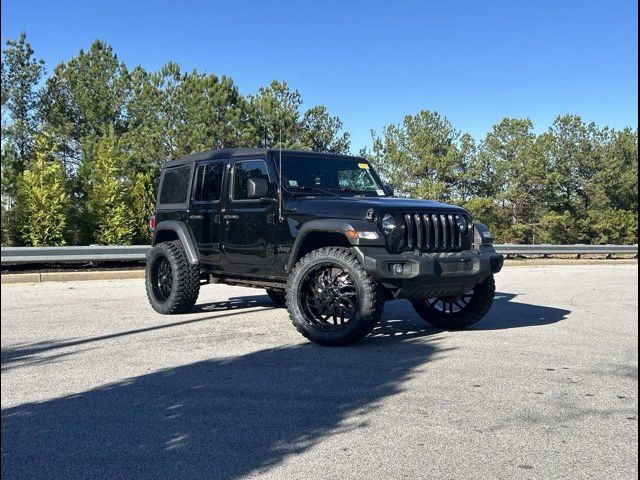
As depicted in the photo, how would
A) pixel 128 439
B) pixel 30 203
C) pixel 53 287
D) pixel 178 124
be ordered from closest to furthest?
pixel 128 439 → pixel 30 203 → pixel 53 287 → pixel 178 124

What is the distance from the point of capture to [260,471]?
126 inches

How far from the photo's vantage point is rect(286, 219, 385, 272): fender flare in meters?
6.21

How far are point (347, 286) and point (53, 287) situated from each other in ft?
24.8

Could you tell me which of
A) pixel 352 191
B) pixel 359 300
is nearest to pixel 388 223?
pixel 359 300

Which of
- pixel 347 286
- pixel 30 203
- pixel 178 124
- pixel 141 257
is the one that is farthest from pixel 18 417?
pixel 178 124

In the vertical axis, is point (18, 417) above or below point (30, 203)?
below

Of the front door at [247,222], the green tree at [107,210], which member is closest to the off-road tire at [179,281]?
the front door at [247,222]

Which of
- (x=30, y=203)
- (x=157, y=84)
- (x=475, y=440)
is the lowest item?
(x=475, y=440)

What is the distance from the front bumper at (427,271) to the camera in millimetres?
6098

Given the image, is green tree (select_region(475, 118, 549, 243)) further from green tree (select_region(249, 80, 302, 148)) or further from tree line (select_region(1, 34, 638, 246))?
green tree (select_region(249, 80, 302, 148))

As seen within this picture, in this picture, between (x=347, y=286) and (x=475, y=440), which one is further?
(x=347, y=286)

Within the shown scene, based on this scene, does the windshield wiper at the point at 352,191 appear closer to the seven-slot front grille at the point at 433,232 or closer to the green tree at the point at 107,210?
the seven-slot front grille at the point at 433,232

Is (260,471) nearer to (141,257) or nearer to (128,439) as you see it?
(128,439)

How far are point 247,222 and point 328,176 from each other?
115 cm
